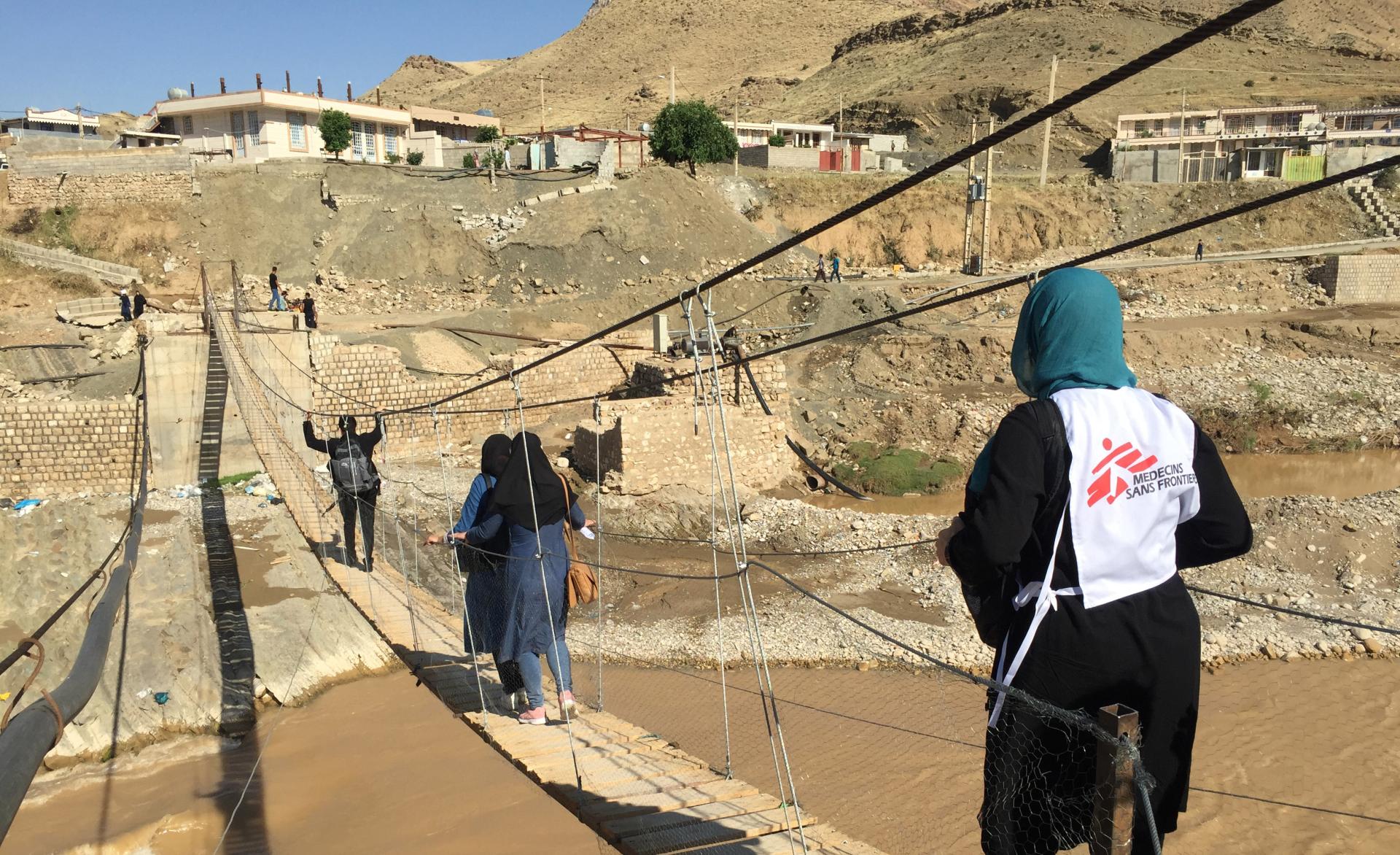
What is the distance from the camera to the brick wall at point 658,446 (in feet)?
34.8

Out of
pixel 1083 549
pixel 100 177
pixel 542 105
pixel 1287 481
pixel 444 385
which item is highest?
pixel 542 105

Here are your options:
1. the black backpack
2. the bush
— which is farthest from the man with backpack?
the bush

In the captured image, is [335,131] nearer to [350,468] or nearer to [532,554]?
[350,468]

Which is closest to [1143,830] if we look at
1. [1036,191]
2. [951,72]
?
[1036,191]

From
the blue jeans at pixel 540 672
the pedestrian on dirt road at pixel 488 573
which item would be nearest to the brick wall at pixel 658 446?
the pedestrian on dirt road at pixel 488 573

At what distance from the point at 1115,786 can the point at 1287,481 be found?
13865 mm

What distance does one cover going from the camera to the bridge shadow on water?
218 inches

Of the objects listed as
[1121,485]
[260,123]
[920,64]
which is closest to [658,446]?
[1121,485]

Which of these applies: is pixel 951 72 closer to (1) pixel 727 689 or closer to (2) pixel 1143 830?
(1) pixel 727 689

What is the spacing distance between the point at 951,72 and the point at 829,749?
46864mm

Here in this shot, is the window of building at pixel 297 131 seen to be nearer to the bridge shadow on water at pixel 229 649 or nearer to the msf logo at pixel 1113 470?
the bridge shadow on water at pixel 229 649

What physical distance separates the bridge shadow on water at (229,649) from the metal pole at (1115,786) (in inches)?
203

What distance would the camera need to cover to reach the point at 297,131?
25.9 meters

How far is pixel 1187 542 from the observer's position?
150cm
